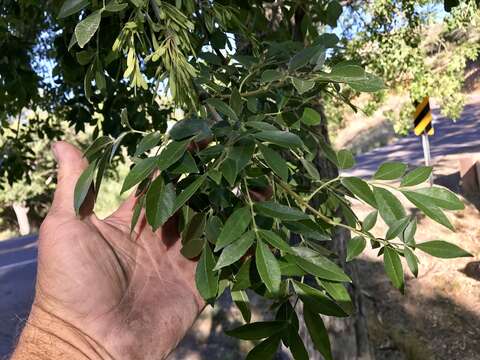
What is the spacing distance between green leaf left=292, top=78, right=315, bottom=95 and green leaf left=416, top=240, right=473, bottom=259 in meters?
0.41

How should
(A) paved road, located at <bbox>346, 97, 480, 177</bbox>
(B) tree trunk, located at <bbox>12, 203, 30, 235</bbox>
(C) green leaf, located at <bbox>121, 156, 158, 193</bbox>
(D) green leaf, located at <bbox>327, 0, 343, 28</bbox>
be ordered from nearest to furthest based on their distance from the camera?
(C) green leaf, located at <bbox>121, 156, 158, 193</bbox> → (D) green leaf, located at <bbox>327, 0, 343, 28</bbox> → (A) paved road, located at <bbox>346, 97, 480, 177</bbox> → (B) tree trunk, located at <bbox>12, 203, 30, 235</bbox>

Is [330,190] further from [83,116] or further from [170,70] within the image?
[83,116]

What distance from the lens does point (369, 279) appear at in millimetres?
7281

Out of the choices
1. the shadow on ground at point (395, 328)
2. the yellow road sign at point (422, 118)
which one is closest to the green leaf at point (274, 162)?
the shadow on ground at point (395, 328)

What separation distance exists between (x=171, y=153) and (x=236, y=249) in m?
0.22

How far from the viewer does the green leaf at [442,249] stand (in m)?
1.13

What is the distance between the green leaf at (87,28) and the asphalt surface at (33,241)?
1.43 metres

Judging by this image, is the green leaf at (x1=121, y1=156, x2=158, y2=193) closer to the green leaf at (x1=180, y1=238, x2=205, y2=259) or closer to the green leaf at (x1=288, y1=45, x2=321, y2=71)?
the green leaf at (x1=180, y1=238, x2=205, y2=259)

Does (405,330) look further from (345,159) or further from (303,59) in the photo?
(303,59)

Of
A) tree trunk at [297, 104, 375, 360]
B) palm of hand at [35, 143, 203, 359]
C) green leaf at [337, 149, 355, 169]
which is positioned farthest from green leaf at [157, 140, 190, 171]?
tree trunk at [297, 104, 375, 360]

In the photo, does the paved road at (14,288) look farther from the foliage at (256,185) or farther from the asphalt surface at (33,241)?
the foliage at (256,185)

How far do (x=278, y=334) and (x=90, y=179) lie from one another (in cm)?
56

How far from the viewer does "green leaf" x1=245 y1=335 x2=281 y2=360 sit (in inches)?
44.2

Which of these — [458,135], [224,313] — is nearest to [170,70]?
[224,313]
